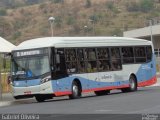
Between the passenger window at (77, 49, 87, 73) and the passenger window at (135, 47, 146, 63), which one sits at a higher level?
the passenger window at (135, 47, 146, 63)

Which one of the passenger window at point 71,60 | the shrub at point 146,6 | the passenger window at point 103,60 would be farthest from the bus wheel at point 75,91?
the shrub at point 146,6

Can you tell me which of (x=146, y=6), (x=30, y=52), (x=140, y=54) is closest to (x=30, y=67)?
(x=30, y=52)

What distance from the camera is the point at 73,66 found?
102 ft

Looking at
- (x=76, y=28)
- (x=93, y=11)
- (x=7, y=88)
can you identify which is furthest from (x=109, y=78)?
(x=93, y=11)

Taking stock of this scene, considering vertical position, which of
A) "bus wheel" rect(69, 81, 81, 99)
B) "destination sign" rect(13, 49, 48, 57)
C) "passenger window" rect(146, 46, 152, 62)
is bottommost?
"bus wheel" rect(69, 81, 81, 99)

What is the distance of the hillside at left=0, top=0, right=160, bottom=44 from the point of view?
440ft

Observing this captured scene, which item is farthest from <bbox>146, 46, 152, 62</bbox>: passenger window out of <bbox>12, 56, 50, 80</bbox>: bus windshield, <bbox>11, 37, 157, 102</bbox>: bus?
<bbox>12, 56, 50, 80</bbox>: bus windshield

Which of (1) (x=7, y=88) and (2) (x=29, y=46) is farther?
(1) (x=7, y=88)

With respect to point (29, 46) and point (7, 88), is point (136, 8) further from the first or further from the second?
Answer: point (29, 46)

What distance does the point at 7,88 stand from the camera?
132ft

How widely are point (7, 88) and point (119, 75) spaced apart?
9.03 meters

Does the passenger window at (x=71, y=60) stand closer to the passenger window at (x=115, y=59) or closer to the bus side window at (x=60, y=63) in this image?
the bus side window at (x=60, y=63)

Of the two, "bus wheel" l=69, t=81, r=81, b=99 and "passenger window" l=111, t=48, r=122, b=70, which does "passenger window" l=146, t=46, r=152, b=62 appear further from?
"bus wheel" l=69, t=81, r=81, b=99

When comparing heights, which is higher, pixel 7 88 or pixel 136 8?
pixel 136 8
